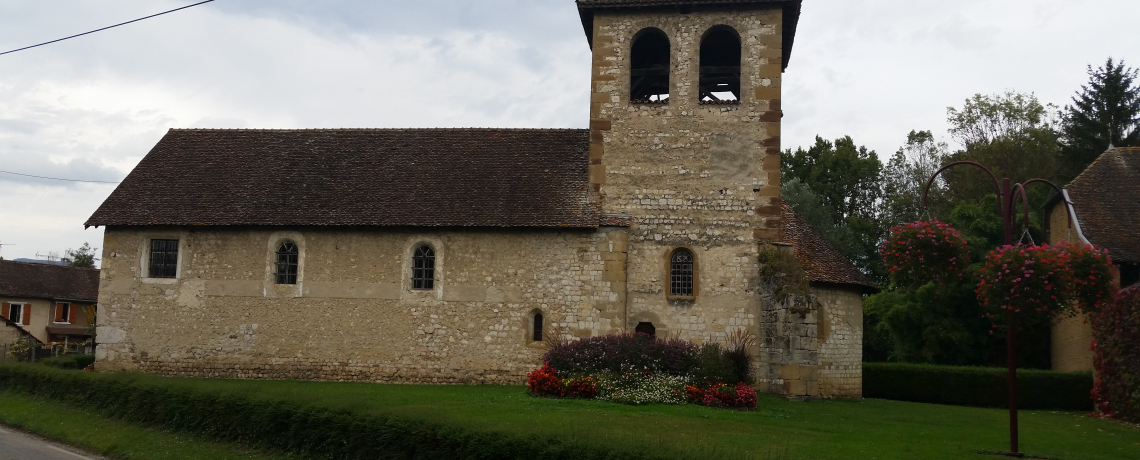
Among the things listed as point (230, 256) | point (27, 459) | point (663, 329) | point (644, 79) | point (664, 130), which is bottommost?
point (27, 459)

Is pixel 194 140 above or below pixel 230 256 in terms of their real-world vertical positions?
above

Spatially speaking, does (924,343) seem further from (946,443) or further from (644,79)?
(946,443)

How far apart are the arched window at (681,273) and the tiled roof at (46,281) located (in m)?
41.6

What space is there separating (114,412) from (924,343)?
26.5m

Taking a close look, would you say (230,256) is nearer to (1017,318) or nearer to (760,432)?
(760,432)

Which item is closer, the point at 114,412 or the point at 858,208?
the point at 114,412

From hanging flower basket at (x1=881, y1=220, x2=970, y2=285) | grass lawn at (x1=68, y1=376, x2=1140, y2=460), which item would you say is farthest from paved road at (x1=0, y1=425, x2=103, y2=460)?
hanging flower basket at (x1=881, y1=220, x2=970, y2=285)

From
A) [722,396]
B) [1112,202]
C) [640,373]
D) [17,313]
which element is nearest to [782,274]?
[722,396]

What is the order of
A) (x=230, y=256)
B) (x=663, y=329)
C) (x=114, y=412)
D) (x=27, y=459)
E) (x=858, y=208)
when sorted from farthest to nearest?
1. (x=858, y=208)
2. (x=230, y=256)
3. (x=663, y=329)
4. (x=114, y=412)
5. (x=27, y=459)

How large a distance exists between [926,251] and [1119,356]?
10.7 m

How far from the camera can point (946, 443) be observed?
48.8 feet

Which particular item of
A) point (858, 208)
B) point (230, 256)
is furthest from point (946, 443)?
point (858, 208)

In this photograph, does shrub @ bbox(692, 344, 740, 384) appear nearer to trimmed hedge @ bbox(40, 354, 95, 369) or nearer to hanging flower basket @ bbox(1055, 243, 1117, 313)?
hanging flower basket @ bbox(1055, 243, 1117, 313)

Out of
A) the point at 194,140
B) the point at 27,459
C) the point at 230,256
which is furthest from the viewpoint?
the point at 194,140
